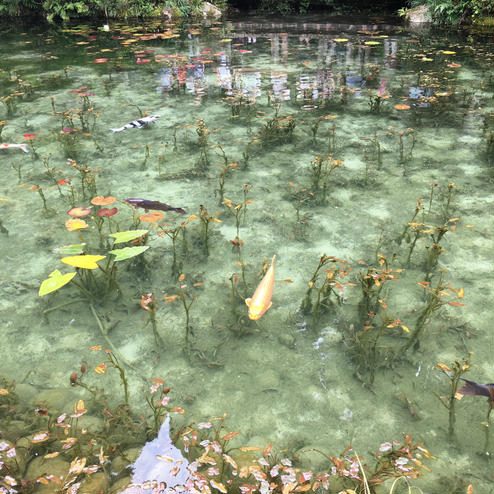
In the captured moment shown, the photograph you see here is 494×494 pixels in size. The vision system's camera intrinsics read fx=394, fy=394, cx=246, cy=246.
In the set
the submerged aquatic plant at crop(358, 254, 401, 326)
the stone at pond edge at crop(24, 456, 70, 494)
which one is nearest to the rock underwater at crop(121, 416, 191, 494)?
the stone at pond edge at crop(24, 456, 70, 494)

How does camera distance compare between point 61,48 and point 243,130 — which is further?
point 61,48

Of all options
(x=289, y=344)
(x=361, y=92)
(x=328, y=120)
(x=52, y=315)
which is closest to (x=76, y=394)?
(x=52, y=315)

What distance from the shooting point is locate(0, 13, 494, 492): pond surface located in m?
2.15

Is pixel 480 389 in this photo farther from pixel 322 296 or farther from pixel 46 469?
pixel 46 469

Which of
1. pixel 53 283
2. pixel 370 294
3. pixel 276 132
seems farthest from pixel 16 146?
pixel 370 294

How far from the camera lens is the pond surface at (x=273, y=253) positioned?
84.8 inches

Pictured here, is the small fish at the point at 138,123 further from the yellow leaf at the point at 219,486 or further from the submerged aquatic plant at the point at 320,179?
the yellow leaf at the point at 219,486

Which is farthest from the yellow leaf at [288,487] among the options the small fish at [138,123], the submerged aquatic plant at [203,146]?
the small fish at [138,123]

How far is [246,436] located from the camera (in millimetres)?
2000

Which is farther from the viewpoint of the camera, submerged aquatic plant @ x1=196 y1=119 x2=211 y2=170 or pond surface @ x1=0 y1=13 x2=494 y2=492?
submerged aquatic plant @ x1=196 y1=119 x2=211 y2=170

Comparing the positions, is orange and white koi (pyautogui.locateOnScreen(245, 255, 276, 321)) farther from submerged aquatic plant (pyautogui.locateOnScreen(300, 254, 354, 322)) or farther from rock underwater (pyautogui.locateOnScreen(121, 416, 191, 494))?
rock underwater (pyautogui.locateOnScreen(121, 416, 191, 494))

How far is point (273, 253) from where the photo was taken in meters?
3.16

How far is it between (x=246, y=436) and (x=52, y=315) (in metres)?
1.53

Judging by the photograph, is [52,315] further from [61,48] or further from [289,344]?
[61,48]
